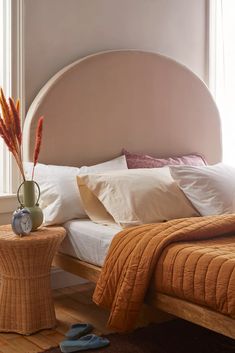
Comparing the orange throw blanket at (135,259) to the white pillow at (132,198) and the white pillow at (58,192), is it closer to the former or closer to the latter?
the white pillow at (132,198)

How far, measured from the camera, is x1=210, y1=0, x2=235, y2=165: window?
4609 millimetres

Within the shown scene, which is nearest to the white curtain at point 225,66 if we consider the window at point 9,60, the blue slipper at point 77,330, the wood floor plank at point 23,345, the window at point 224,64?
the window at point 224,64

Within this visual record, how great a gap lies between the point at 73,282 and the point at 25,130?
1.07 m

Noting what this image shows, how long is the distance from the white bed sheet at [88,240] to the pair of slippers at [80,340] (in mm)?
340

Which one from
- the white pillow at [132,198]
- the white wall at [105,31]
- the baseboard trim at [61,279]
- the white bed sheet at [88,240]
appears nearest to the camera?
the white bed sheet at [88,240]

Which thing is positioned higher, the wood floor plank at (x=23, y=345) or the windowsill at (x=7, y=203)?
the windowsill at (x=7, y=203)

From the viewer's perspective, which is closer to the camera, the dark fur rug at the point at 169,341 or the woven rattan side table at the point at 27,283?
the dark fur rug at the point at 169,341

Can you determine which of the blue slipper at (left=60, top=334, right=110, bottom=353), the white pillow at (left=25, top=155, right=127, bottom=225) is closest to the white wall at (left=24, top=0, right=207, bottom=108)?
the white pillow at (left=25, top=155, right=127, bottom=225)

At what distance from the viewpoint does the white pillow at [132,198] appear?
10.4 ft

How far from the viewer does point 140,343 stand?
2.90 meters

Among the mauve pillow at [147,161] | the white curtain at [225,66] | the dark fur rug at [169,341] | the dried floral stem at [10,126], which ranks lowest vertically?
the dark fur rug at [169,341]

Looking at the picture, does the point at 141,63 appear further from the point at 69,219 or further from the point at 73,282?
the point at 73,282

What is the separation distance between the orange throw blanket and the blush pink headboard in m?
0.99

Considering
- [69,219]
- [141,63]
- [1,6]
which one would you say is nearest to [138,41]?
[141,63]
